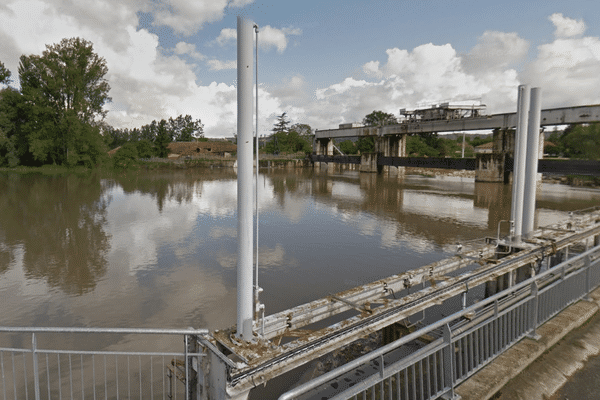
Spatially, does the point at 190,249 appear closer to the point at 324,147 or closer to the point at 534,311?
the point at 534,311

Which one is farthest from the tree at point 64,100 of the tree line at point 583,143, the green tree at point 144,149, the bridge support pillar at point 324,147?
the tree line at point 583,143

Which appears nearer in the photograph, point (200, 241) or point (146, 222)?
point (200, 241)

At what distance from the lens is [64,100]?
47.4 metres

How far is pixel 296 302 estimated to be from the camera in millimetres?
8859

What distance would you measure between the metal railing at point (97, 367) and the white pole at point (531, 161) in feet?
29.4

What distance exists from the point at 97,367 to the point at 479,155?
1418 inches

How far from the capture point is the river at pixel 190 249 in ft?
28.3

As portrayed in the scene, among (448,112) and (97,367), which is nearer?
(97,367)

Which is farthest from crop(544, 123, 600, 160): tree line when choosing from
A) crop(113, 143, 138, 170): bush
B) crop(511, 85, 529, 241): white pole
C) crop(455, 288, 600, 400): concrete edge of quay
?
crop(113, 143, 138, 170): bush

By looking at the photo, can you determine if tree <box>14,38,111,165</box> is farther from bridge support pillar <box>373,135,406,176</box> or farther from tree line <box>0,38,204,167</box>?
bridge support pillar <box>373,135,406,176</box>

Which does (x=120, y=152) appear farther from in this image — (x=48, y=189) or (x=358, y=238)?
(x=358, y=238)

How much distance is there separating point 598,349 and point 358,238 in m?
10.0

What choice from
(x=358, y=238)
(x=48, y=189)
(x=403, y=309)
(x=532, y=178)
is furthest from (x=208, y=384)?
(x=48, y=189)

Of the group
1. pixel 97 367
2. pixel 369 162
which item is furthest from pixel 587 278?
pixel 369 162
